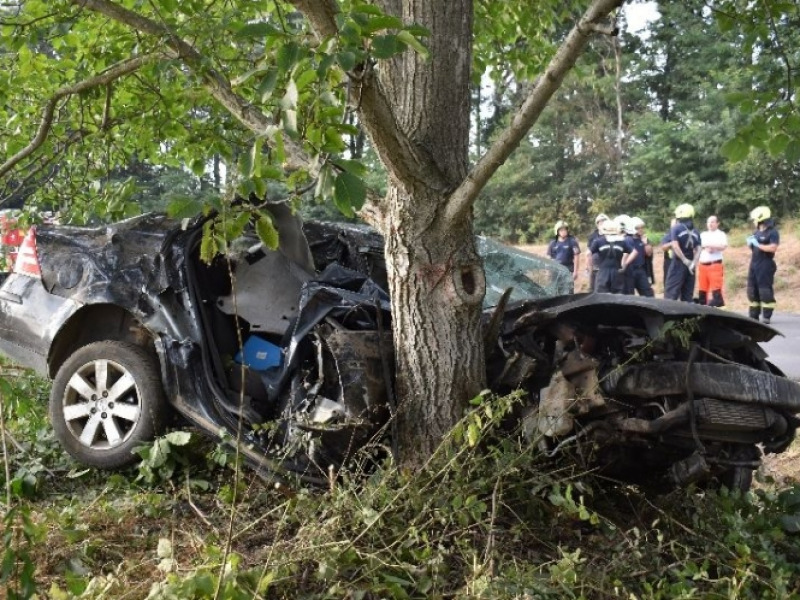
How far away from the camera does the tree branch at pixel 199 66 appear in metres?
3.51

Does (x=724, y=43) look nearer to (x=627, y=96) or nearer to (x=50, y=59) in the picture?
(x=627, y=96)

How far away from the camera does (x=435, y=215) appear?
3.54 metres

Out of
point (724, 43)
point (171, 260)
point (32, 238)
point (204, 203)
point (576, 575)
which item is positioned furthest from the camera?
point (724, 43)

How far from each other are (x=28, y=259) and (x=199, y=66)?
6.10 feet

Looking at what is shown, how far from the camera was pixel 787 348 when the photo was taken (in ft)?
29.8

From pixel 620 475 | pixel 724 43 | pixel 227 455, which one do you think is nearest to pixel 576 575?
pixel 620 475

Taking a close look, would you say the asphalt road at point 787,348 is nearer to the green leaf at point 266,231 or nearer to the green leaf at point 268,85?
the green leaf at point 266,231

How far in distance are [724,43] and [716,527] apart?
29.7m

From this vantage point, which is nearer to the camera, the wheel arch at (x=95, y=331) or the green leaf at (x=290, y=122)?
the green leaf at (x=290, y=122)

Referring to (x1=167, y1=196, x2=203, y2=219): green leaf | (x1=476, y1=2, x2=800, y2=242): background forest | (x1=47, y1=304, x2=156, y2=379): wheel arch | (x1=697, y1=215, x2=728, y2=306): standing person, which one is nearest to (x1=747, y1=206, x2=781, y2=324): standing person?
(x1=697, y1=215, x2=728, y2=306): standing person

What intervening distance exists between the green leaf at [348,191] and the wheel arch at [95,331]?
100 inches

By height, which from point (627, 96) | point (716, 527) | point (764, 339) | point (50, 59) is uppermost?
point (627, 96)

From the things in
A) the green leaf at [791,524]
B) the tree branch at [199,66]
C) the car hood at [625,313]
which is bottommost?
the green leaf at [791,524]

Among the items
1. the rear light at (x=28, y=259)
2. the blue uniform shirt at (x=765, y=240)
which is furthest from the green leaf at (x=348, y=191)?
the blue uniform shirt at (x=765, y=240)
